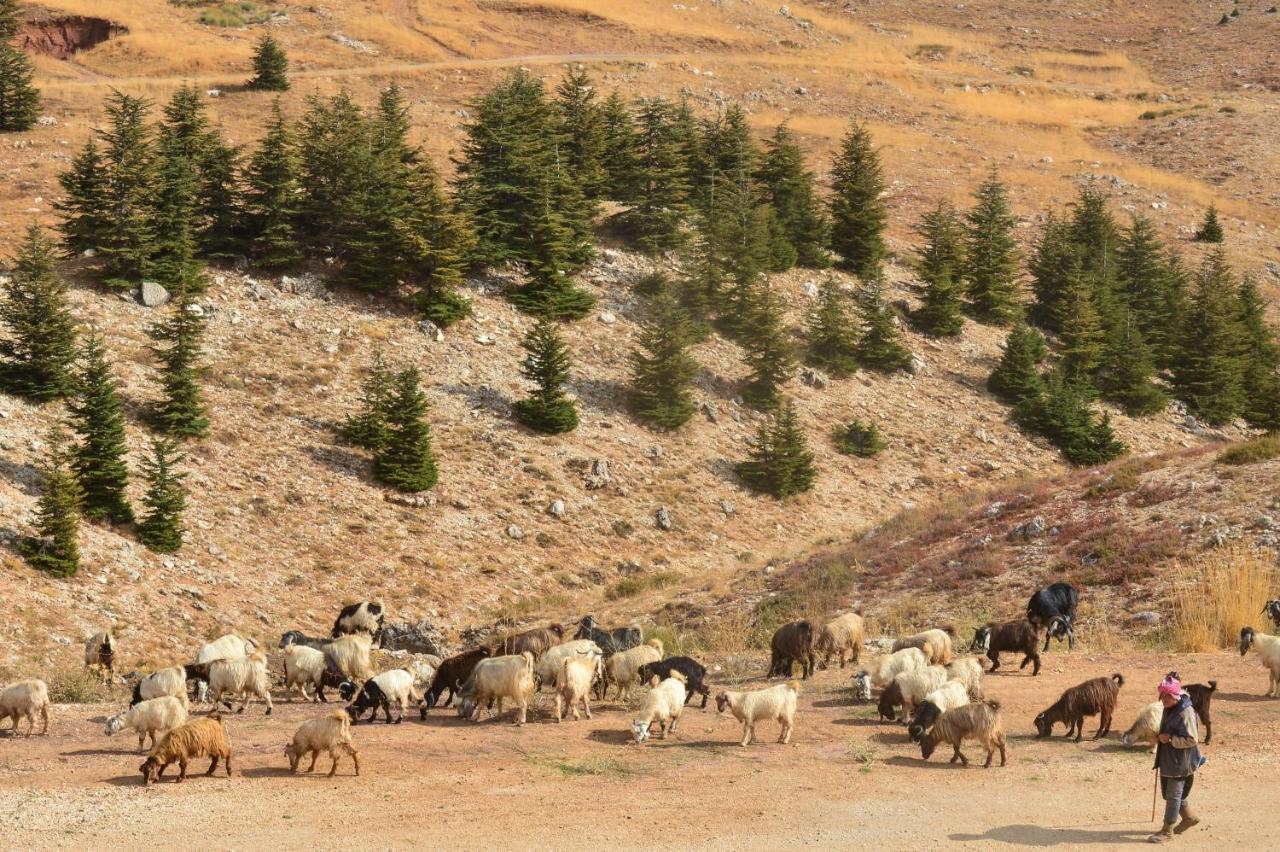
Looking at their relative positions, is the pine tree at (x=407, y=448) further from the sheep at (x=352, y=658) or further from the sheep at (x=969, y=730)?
the sheep at (x=969, y=730)

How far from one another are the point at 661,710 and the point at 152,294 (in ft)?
94.2

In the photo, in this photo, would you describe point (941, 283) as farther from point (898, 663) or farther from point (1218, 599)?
point (898, 663)

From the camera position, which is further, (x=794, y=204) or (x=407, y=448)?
(x=794, y=204)

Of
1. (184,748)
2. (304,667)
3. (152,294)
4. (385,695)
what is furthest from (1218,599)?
(152,294)

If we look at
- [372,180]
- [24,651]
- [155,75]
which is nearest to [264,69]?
[155,75]

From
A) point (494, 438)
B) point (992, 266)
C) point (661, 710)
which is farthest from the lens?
point (992, 266)

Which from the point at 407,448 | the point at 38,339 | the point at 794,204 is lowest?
the point at 407,448

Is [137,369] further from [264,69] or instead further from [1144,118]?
[1144,118]

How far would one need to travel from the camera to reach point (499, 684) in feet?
58.8

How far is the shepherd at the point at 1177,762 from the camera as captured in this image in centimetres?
1309

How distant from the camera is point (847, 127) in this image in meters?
79.2

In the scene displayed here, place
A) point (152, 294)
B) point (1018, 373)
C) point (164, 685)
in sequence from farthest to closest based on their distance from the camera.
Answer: point (1018, 373) < point (152, 294) < point (164, 685)

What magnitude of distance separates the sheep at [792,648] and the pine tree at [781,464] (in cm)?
1964

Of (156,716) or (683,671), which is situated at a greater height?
(683,671)
